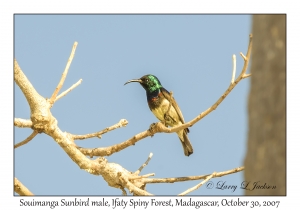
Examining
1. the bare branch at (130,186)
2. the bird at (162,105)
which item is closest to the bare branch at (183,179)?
the bare branch at (130,186)

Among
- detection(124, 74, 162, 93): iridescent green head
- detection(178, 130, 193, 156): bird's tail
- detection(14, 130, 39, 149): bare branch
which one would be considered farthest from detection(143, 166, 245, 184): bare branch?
detection(124, 74, 162, 93): iridescent green head

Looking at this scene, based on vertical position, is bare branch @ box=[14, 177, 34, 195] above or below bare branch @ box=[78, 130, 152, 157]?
below

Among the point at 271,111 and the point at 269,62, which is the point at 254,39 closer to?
the point at 269,62

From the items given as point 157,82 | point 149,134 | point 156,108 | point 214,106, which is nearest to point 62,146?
point 149,134

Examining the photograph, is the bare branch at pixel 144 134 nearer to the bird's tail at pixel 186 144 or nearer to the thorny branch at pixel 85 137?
the thorny branch at pixel 85 137

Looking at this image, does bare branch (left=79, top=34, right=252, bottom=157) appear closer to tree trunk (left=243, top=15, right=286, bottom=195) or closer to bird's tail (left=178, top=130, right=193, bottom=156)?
bird's tail (left=178, top=130, right=193, bottom=156)
